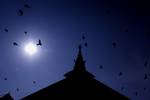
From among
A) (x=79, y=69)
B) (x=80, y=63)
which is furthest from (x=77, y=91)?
(x=80, y=63)

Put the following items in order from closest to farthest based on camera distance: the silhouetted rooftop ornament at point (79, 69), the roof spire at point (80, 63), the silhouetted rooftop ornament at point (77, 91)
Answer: the silhouetted rooftop ornament at point (77, 91) < the silhouetted rooftop ornament at point (79, 69) < the roof spire at point (80, 63)

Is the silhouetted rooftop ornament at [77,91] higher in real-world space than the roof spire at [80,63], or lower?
lower

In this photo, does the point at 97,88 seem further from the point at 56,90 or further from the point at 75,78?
the point at 56,90

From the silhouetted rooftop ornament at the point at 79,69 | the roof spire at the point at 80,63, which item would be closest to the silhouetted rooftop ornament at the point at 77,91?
the silhouetted rooftop ornament at the point at 79,69

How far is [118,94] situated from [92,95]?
3633 mm

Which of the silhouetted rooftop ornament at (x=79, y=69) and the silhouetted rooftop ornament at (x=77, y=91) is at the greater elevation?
the silhouetted rooftop ornament at (x=79, y=69)

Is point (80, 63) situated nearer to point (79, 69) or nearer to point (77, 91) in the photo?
point (79, 69)

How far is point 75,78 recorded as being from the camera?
1123 inches

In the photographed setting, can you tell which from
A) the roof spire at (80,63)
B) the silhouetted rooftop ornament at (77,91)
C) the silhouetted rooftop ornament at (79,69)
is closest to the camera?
the silhouetted rooftop ornament at (77,91)

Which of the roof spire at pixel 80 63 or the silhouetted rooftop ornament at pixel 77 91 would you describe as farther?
the roof spire at pixel 80 63

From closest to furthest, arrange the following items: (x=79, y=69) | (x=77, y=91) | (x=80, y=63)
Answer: (x=77, y=91) < (x=79, y=69) < (x=80, y=63)

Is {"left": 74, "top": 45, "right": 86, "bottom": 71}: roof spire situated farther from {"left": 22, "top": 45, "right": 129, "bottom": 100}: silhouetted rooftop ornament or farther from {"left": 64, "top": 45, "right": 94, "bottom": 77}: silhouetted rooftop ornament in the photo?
{"left": 22, "top": 45, "right": 129, "bottom": 100}: silhouetted rooftop ornament

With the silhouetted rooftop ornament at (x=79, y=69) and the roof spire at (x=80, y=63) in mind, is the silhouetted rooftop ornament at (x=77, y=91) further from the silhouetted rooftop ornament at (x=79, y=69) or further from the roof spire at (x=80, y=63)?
the roof spire at (x=80, y=63)

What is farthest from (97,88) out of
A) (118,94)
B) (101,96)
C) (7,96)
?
(7,96)
